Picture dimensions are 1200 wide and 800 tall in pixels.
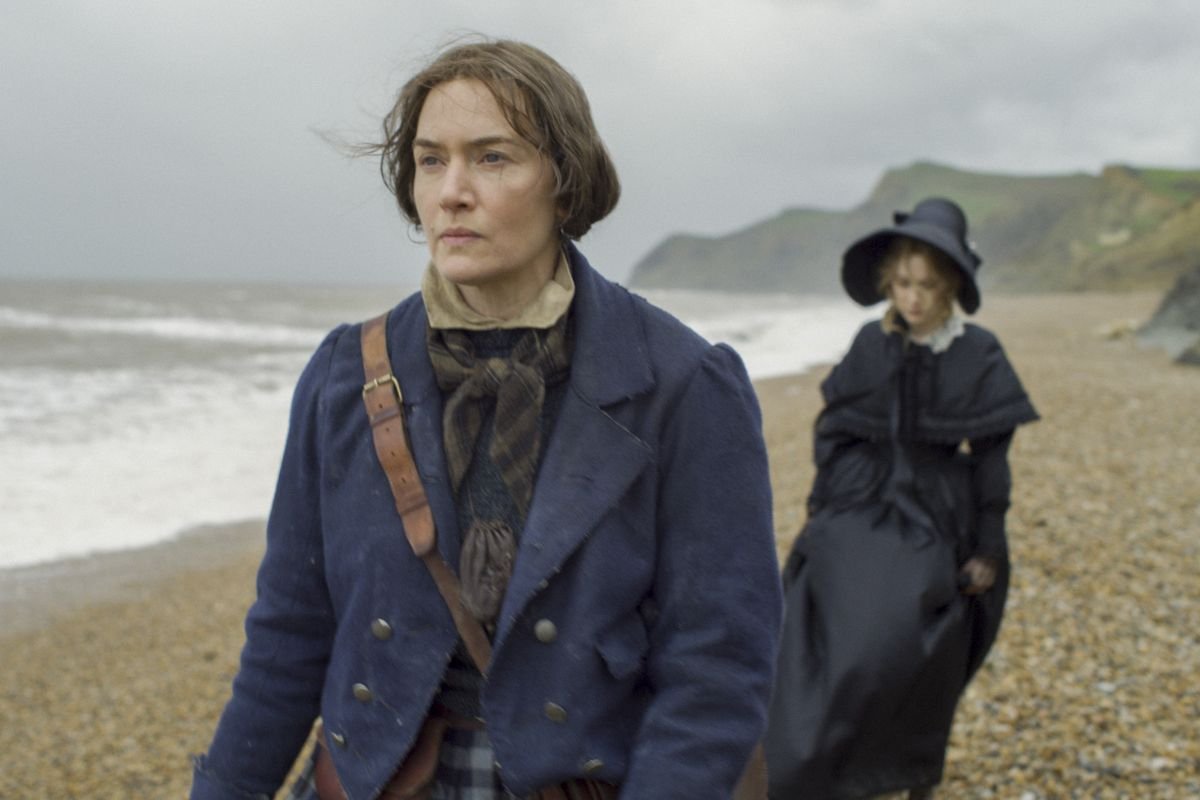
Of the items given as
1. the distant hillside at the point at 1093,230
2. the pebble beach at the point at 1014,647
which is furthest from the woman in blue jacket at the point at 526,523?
the distant hillside at the point at 1093,230

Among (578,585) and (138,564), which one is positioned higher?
(578,585)

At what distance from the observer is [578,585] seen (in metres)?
1.52

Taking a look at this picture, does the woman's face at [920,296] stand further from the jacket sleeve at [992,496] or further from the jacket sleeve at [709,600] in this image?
the jacket sleeve at [709,600]

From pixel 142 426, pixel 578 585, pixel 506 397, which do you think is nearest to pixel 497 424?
pixel 506 397

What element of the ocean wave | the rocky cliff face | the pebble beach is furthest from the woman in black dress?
the ocean wave

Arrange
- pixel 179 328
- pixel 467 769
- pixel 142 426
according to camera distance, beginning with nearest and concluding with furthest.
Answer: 1. pixel 467 769
2. pixel 142 426
3. pixel 179 328

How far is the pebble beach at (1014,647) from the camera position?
171 inches

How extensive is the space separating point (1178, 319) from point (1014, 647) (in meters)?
19.4

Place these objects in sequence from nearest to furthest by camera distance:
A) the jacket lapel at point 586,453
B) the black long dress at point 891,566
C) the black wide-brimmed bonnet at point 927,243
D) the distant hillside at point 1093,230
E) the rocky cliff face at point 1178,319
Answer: the jacket lapel at point 586,453
the black long dress at point 891,566
the black wide-brimmed bonnet at point 927,243
the rocky cliff face at point 1178,319
the distant hillside at point 1093,230

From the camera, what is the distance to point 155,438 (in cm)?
1355

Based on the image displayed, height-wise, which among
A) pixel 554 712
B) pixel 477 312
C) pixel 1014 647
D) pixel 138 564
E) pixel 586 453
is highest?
pixel 477 312

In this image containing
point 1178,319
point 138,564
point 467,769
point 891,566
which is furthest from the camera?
point 1178,319

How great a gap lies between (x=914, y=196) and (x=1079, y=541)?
17062 cm

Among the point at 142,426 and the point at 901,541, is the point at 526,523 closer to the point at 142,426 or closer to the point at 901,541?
the point at 901,541
